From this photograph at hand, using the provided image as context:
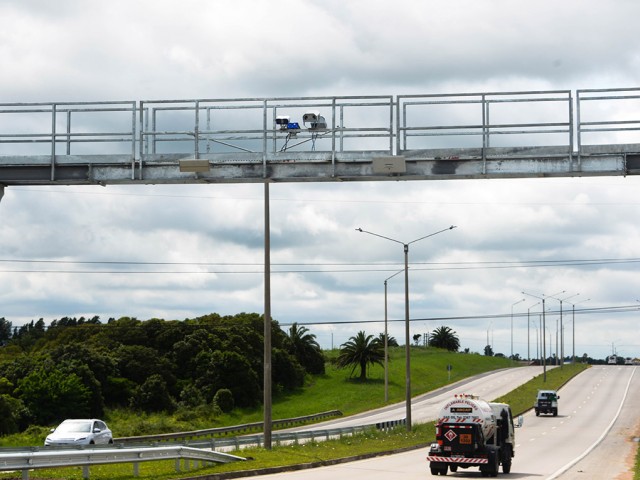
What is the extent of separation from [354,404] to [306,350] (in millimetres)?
19715

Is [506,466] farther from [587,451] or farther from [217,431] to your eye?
[217,431]

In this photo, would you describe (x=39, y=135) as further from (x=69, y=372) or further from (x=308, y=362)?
(x=308, y=362)

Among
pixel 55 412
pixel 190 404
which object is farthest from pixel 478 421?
pixel 190 404

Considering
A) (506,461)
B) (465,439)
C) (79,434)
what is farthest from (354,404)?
(465,439)

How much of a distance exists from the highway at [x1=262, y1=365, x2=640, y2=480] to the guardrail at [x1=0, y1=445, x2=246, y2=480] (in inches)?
85.3

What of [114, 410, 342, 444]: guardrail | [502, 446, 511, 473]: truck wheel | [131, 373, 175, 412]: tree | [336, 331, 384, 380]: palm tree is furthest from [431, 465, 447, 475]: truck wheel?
[336, 331, 384, 380]: palm tree

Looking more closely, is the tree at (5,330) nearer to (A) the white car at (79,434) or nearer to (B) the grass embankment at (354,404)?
(B) the grass embankment at (354,404)

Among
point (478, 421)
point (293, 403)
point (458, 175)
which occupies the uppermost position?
point (458, 175)

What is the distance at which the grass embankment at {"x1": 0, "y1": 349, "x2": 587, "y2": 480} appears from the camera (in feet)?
95.5

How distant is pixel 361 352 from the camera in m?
112

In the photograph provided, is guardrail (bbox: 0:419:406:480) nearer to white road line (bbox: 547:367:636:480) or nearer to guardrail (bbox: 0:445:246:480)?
guardrail (bbox: 0:445:246:480)

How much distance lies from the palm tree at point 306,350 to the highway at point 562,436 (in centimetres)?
1421

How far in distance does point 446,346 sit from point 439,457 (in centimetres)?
15581

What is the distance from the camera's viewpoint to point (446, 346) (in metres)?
185
